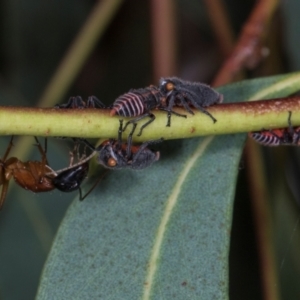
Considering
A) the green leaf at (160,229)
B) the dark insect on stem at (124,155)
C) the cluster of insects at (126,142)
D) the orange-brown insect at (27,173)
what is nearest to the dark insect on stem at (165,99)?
the cluster of insects at (126,142)

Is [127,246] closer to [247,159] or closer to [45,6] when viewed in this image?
[247,159]

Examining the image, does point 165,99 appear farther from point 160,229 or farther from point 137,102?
point 160,229

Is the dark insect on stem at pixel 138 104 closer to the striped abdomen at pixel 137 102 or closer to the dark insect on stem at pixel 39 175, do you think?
the striped abdomen at pixel 137 102

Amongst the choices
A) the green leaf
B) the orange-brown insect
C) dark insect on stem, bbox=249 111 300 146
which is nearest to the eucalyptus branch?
dark insect on stem, bbox=249 111 300 146

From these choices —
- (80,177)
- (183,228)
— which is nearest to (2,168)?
(80,177)

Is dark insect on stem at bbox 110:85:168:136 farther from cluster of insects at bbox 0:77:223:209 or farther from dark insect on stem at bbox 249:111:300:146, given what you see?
dark insect on stem at bbox 249:111:300:146

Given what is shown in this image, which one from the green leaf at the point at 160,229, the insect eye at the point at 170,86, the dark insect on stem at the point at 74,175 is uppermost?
the insect eye at the point at 170,86
